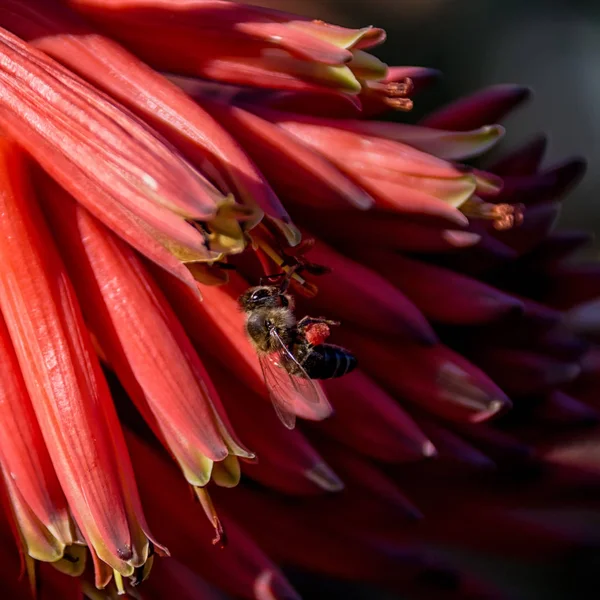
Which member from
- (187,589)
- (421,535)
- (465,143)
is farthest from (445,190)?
(187,589)

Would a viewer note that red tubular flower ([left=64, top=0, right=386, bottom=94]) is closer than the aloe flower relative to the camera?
No

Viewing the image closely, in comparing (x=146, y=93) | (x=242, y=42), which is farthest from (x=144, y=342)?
(x=242, y=42)

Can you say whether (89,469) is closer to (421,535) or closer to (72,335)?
(72,335)

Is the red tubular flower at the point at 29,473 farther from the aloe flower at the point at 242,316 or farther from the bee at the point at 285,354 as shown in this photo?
the bee at the point at 285,354

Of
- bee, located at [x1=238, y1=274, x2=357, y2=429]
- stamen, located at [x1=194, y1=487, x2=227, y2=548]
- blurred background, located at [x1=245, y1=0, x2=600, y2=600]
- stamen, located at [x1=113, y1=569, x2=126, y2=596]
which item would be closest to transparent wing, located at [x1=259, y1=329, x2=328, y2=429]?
bee, located at [x1=238, y1=274, x2=357, y2=429]

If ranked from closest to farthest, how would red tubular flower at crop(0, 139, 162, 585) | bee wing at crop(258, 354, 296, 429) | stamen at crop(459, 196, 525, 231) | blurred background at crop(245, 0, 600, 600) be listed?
red tubular flower at crop(0, 139, 162, 585), bee wing at crop(258, 354, 296, 429), stamen at crop(459, 196, 525, 231), blurred background at crop(245, 0, 600, 600)

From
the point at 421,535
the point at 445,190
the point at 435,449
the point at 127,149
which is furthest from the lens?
the point at 421,535

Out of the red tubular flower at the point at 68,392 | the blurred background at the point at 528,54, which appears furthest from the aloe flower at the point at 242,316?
the blurred background at the point at 528,54

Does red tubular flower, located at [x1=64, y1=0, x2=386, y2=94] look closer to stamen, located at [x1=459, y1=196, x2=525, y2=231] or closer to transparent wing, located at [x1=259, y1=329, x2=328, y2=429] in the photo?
stamen, located at [x1=459, y1=196, x2=525, y2=231]
